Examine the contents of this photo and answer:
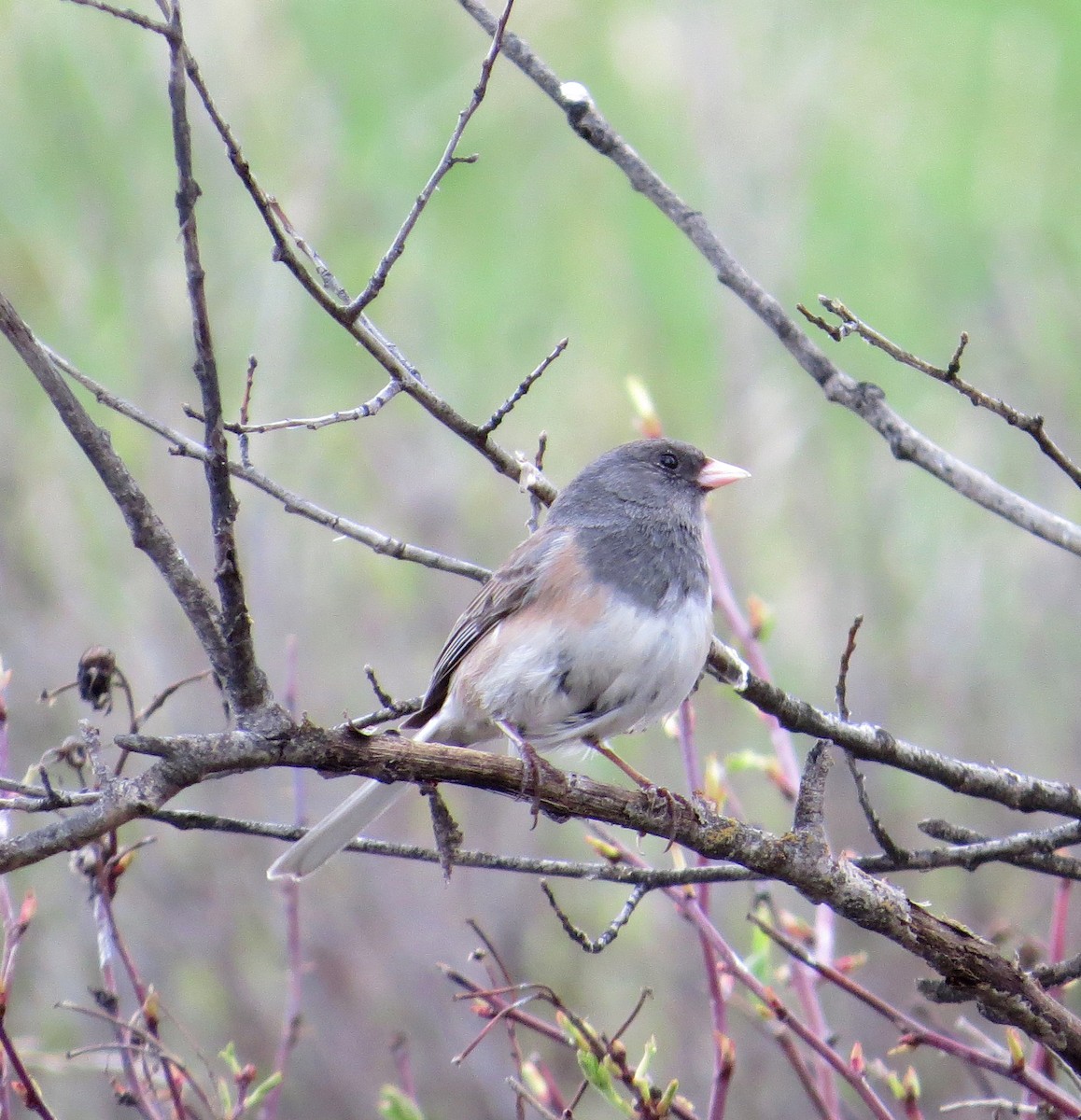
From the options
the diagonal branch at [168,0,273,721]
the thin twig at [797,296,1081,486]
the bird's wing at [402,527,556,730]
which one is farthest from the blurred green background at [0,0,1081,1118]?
the thin twig at [797,296,1081,486]

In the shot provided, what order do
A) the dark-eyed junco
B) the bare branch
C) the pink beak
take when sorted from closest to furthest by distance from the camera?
1. the bare branch
2. the dark-eyed junco
3. the pink beak

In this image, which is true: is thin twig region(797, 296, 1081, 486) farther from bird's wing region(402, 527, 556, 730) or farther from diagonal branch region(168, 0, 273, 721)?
bird's wing region(402, 527, 556, 730)

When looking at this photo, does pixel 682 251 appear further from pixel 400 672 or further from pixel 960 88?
pixel 400 672

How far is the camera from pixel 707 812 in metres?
1.85

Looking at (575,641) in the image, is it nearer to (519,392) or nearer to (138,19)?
(519,392)

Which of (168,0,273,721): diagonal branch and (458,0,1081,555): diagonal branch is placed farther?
(458,0,1081,555): diagonal branch

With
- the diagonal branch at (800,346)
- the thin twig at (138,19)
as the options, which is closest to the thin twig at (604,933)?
the diagonal branch at (800,346)

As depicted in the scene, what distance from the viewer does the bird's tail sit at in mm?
2049

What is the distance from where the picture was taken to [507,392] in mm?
5051

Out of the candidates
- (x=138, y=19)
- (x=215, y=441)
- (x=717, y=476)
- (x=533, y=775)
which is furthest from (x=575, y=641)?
(x=138, y=19)

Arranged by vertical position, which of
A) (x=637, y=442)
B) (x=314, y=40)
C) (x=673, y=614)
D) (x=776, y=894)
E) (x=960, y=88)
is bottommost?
(x=673, y=614)

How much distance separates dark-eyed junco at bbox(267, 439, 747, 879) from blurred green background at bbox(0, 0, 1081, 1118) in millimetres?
1479

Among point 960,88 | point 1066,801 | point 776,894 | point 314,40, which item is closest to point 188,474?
point 314,40

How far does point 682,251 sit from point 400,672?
229 centimetres
